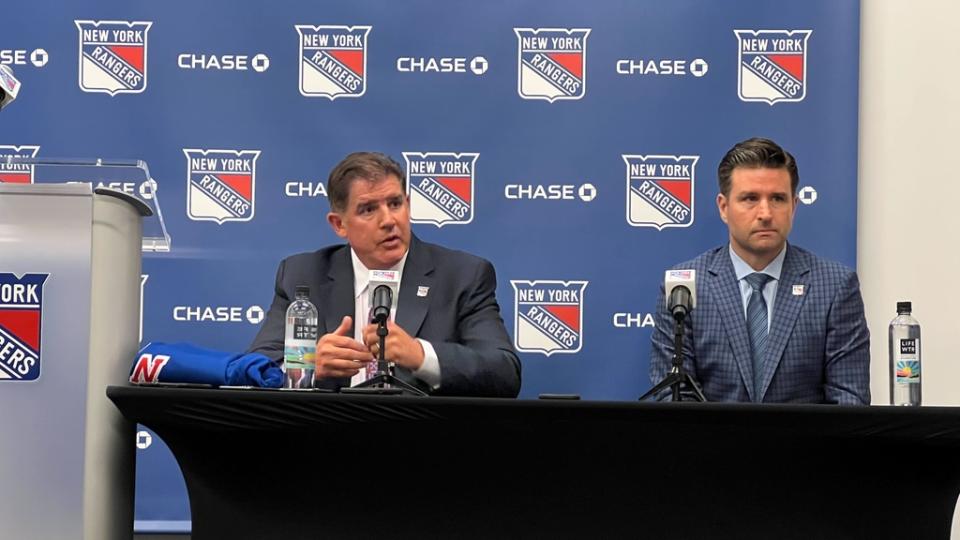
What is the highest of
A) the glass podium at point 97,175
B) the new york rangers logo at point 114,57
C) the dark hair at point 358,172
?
the new york rangers logo at point 114,57

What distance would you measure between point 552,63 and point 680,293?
1.53m

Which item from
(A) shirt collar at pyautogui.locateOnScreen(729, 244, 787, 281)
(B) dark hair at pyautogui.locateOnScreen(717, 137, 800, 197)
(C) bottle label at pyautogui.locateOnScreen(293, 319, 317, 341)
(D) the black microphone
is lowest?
(C) bottle label at pyautogui.locateOnScreen(293, 319, 317, 341)

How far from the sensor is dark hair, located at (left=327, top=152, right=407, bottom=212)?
3418mm

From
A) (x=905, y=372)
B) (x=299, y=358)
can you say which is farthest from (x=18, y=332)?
(x=905, y=372)

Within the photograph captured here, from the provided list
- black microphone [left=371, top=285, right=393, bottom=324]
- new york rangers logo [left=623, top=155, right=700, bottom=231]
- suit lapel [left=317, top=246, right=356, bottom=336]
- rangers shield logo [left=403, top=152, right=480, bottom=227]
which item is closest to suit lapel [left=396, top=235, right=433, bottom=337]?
suit lapel [left=317, top=246, right=356, bottom=336]

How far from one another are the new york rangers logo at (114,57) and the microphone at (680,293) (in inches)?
84.8

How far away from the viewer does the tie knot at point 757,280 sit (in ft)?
11.2

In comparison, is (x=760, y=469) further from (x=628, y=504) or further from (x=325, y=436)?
(x=325, y=436)

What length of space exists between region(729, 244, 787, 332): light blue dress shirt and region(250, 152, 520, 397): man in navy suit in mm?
712

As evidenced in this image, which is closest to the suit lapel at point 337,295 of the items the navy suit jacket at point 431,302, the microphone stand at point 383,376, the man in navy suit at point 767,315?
the navy suit jacket at point 431,302

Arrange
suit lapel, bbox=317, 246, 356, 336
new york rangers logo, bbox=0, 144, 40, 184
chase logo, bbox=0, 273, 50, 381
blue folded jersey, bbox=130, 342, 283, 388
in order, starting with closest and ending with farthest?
chase logo, bbox=0, 273, 50, 381
blue folded jersey, bbox=130, 342, 283, 388
new york rangers logo, bbox=0, 144, 40, 184
suit lapel, bbox=317, 246, 356, 336

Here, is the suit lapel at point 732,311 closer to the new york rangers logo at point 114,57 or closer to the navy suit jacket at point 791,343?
the navy suit jacket at point 791,343

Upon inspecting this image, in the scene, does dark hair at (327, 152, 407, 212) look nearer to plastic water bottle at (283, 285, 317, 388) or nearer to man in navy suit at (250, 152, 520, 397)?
man in navy suit at (250, 152, 520, 397)

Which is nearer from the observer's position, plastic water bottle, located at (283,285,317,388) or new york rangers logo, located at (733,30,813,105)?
plastic water bottle, located at (283,285,317,388)
